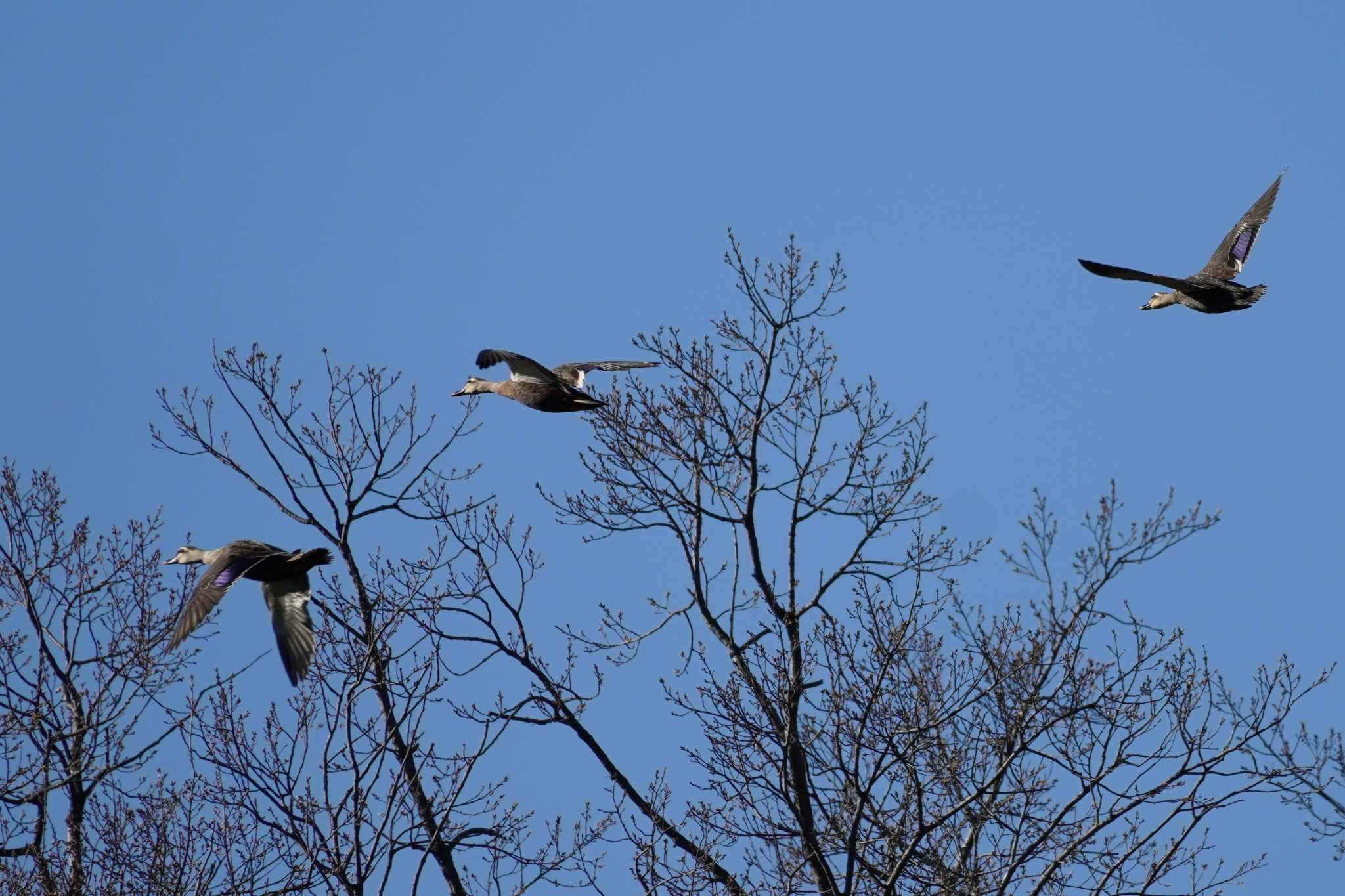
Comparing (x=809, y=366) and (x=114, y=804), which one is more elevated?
(x=809, y=366)

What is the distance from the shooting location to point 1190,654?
895cm

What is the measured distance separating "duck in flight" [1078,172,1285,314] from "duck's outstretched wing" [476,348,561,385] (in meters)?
5.08

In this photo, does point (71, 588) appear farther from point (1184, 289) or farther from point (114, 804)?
point (1184, 289)

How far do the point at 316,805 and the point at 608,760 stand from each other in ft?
6.36

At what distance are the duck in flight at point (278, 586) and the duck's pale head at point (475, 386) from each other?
2349 millimetres

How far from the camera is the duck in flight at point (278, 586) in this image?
10.2 meters

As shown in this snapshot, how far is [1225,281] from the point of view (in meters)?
14.4

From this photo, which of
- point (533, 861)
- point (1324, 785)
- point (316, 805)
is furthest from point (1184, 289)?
point (316, 805)

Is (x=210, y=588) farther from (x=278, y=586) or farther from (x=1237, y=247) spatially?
(x=1237, y=247)

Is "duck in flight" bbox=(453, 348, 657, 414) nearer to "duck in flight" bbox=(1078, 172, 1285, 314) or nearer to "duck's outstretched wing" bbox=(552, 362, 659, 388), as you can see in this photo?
"duck's outstretched wing" bbox=(552, 362, 659, 388)

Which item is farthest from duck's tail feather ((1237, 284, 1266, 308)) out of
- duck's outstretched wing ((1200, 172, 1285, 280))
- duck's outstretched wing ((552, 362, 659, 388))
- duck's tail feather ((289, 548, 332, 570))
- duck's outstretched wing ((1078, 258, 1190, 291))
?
duck's tail feather ((289, 548, 332, 570))

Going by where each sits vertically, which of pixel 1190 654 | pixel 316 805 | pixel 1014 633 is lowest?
pixel 316 805

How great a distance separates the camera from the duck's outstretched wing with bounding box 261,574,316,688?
10.4 m

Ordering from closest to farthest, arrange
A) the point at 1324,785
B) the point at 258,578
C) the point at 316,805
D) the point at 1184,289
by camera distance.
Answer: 1. the point at 316,805
2. the point at 258,578
3. the point at 1324,785
4. the point at 1184,289
